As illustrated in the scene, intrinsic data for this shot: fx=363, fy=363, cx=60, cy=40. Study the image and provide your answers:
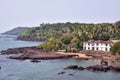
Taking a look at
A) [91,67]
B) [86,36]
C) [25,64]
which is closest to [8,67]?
[25,64]

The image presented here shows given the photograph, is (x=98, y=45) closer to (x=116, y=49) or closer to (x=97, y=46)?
(x=97, y=46)

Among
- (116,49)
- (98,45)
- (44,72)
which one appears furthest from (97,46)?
(44,72)

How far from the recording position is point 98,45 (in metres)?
101

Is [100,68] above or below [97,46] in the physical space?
below

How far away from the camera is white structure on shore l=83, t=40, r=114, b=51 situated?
99.1m

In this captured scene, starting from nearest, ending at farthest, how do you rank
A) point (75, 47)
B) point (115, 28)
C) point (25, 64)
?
point (25, 64) → point (75, 47) → point (115, 28)

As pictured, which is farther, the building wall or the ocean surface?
the building wall

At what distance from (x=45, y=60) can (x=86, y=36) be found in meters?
32.7

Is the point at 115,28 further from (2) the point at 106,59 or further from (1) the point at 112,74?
(1) the point at 112,74

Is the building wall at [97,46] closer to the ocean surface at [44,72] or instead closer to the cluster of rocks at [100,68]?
the ocean surface at [44,72]

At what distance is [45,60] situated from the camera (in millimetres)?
87188

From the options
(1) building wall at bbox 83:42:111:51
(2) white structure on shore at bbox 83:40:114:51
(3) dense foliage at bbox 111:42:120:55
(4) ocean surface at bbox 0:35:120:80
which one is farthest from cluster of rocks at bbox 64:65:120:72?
(1) building wall at bbox 83:42:111:51

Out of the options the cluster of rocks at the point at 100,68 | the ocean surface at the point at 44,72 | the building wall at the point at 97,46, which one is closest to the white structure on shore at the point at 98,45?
the building wall at the point at 97,46

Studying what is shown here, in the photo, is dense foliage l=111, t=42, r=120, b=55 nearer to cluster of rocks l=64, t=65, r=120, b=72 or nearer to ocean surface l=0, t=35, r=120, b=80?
ocean surface l=0, t=35, r=120, b=80
